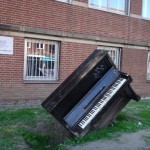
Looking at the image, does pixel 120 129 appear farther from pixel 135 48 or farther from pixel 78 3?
pixel 135 48

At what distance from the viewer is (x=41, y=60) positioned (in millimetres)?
11867

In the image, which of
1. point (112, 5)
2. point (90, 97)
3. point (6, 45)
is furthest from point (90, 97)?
point (112, 5)

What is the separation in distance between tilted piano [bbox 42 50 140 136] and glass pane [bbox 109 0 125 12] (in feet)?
26.0

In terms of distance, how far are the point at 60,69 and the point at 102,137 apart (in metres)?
6.32

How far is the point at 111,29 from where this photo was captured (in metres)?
13.9

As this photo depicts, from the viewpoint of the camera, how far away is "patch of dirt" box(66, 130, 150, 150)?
18.1 ft

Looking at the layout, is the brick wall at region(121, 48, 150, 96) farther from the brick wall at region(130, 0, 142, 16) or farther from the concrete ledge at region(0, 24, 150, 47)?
the brick wall at region(130, 0, 142, 16)

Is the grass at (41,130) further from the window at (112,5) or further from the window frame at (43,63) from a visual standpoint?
the window at (112,5)

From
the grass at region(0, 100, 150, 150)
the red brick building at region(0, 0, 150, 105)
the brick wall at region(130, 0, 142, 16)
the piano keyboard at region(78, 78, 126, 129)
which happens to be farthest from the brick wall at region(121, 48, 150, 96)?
the piano keyboard at region(78, 78, 126, 129)

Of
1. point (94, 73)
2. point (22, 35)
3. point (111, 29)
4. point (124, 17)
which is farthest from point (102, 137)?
point (124, 17)

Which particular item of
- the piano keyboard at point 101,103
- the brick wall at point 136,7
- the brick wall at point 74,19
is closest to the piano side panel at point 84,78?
the piano keyboard at point 101,103

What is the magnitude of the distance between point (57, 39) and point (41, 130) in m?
5.61

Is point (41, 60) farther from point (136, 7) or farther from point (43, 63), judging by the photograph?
point (136, 7)

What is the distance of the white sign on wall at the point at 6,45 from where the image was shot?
34.4ft
